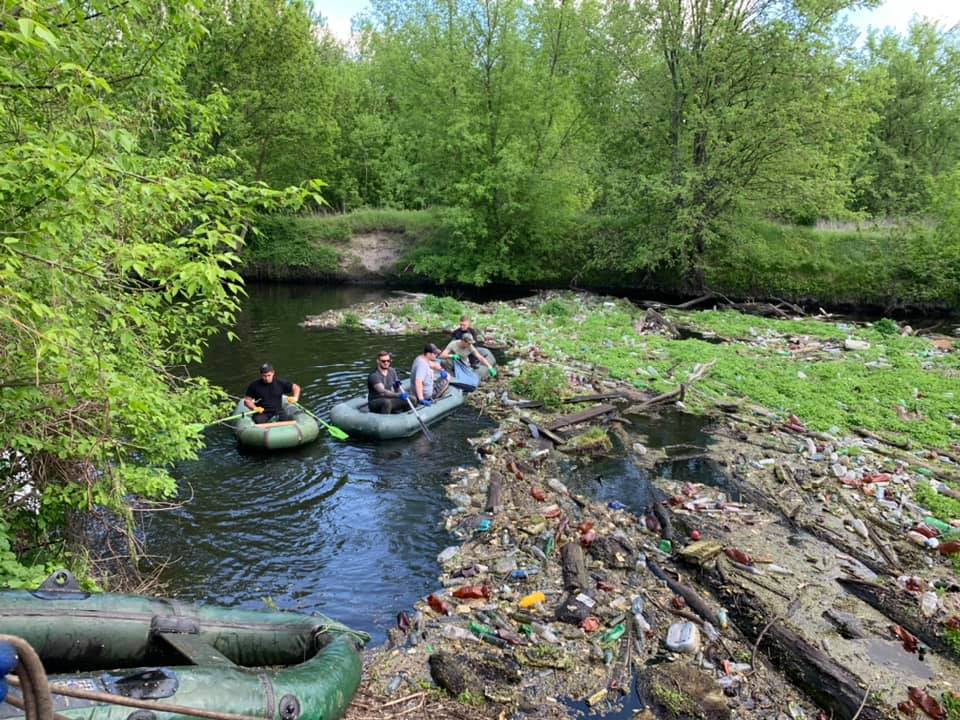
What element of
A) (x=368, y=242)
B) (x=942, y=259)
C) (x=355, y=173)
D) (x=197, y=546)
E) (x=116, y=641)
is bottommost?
(x=197, y=546)

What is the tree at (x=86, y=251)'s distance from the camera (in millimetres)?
3715

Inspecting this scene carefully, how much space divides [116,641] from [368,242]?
97.8 feet

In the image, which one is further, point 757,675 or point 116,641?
point 757,675

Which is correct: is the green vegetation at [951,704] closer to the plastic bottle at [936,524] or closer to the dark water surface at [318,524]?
the plastic bottle at [936,524]

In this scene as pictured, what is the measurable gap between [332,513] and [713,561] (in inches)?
193

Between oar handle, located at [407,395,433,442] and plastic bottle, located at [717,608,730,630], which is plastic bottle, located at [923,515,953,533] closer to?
plastic bottle, located at [717,608,730,630]

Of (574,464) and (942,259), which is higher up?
(942,259)

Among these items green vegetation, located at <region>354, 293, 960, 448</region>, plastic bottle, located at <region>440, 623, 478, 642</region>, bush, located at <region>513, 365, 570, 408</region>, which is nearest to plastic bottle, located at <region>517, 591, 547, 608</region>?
plastic bottle, located at <region>440, 623, 478, 642</region>

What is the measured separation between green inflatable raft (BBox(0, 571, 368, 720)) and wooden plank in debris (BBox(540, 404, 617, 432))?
684 cm

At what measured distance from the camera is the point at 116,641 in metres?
3.92

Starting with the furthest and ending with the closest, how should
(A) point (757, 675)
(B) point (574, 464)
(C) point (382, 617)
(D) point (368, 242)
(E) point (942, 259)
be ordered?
(D) point (368, 242)
(E) point (942, 259)
(B) point (574, 464)
(C) point (382, 617)
(A) point (757, 675)

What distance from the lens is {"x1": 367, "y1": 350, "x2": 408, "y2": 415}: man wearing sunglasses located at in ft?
36.6

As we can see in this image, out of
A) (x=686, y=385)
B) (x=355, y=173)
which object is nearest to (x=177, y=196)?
(x=686, y=385)

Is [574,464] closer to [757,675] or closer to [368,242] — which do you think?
[757,675]
